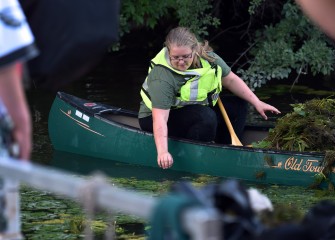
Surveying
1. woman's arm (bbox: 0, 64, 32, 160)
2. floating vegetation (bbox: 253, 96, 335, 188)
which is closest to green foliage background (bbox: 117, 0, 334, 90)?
floating vegetation (bbox: 253, 96, 335, 188)

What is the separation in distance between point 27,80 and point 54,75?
0.21 feet

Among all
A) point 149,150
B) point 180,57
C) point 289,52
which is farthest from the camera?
point 289,52

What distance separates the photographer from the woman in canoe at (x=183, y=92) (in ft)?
21.5

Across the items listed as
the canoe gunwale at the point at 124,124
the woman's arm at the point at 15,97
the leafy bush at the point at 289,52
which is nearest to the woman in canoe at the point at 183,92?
the canoe gunwale at the point at 124,124

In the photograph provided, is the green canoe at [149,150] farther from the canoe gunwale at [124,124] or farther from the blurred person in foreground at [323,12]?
the blurred person in foreground at [323,12]

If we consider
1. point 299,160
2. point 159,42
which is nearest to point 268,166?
point 299,160

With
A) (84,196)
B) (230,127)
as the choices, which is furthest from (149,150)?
(84,196)

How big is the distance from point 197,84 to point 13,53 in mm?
4794

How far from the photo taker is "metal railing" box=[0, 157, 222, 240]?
5.14ft

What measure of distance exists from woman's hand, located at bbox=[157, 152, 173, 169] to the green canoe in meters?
0.37

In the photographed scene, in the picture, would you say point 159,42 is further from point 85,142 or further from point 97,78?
point 85,142

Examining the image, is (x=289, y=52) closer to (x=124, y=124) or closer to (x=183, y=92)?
(x=124, y=124)

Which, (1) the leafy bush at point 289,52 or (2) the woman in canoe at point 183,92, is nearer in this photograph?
(2) the woman in canoe at point 183,92

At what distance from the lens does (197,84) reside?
6773 millimetres
